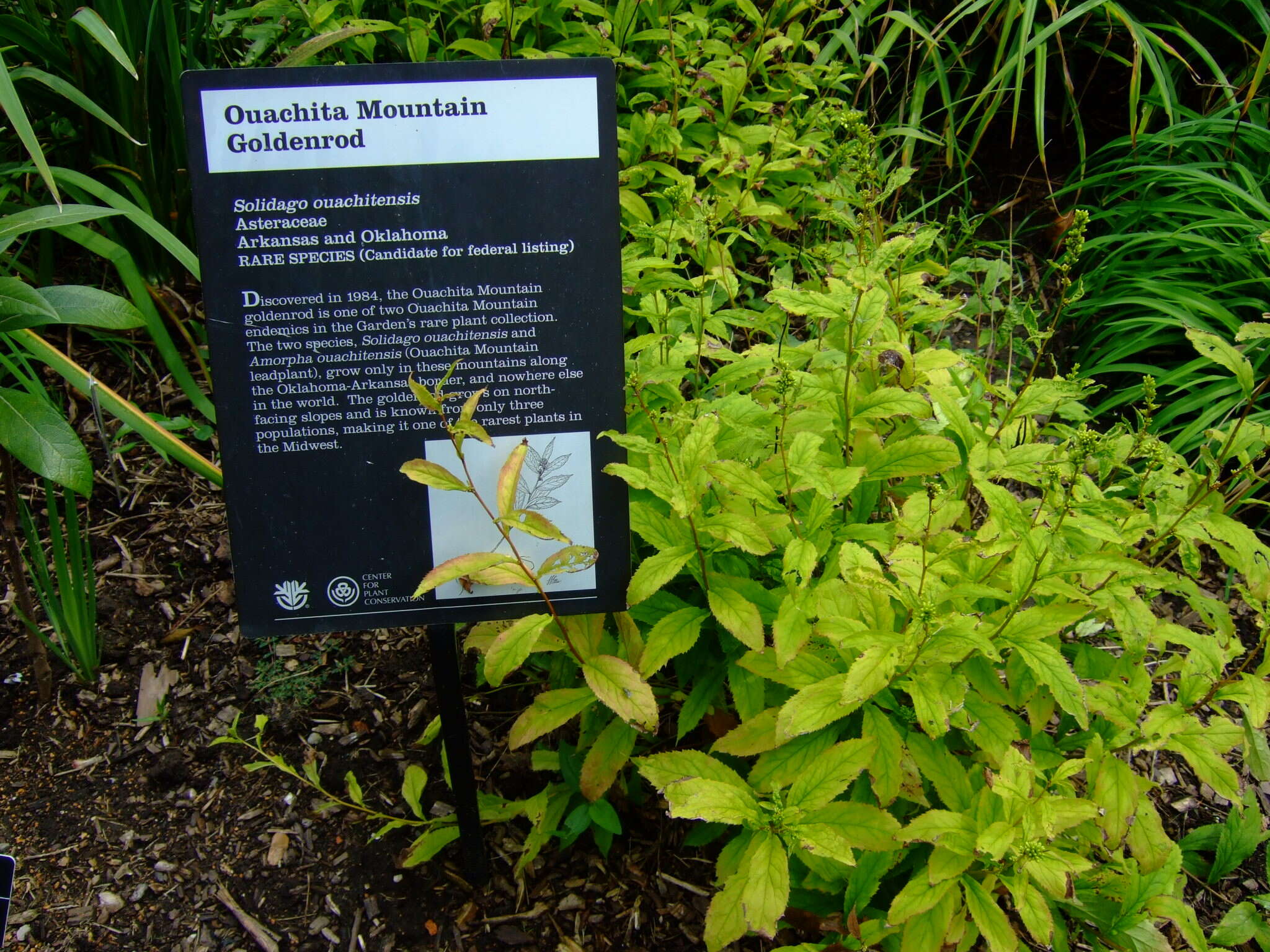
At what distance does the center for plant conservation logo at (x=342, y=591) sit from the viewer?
1.59 metres

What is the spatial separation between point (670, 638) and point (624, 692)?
4.9 inches

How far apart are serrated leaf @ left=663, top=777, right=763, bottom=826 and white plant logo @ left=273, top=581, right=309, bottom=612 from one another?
67cm

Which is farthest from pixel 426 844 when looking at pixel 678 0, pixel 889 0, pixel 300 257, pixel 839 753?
pixel 889 0

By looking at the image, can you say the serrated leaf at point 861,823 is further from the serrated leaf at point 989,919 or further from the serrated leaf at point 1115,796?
the serrated leaf at point 1115,796

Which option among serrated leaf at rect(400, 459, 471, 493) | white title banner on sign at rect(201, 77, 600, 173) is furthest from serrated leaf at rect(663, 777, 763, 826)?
white title banner on sign at rect(201, 77, 600, 173)

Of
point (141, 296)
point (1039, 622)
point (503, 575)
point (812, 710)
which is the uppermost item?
point (141, 296)

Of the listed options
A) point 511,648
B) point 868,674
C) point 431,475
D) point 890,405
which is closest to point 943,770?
point 868,674

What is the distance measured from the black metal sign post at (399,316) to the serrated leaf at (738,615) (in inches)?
6.9

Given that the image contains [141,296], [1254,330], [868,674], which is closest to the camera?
[868,674]

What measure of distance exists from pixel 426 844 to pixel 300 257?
3.75 feet

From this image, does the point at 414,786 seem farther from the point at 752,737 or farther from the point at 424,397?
the point at 424,397

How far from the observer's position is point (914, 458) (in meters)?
1.68

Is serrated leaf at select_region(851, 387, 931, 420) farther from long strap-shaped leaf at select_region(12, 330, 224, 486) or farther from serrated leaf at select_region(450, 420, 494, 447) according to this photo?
long strap-shaped leaf at select_region(12, 330, 224, 486)

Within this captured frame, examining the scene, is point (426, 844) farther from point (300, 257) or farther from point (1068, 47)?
point (1068, 47)
